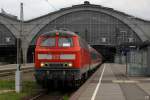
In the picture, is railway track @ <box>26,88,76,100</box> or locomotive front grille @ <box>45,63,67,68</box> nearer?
railway track @ <box>26,88,76,100</box>

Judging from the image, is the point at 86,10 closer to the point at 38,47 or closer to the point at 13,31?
the point at 13,31

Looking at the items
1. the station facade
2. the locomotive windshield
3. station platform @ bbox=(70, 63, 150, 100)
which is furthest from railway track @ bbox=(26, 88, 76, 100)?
the station facade

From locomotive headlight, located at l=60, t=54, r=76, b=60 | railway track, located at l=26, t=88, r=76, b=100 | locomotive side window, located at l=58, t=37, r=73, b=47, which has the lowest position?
railway track, located at l=26, t=88, r=76, b=100

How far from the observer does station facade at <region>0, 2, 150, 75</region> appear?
132625 millimetres

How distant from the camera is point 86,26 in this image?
436 feet

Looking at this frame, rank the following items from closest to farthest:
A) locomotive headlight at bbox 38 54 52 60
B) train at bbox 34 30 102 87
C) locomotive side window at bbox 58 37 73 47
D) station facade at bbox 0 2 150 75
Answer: train at bbox 34 30 102 87 < locomotive headlight at bbox 38 54 52 60 < locomotive side window at bbox 58 37 73 47 < station facade at bbox 0 2 150 75

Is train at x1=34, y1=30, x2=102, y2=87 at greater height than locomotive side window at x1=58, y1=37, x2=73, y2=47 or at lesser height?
lesser

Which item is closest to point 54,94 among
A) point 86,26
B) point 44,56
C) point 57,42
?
point 44,56

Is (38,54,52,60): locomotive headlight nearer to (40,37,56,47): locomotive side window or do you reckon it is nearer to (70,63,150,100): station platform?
(40,37,56,47): locomotive side window

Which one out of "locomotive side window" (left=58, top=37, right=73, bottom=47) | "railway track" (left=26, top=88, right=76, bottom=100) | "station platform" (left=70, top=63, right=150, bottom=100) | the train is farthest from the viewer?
"locomotive side window" (left=58, top=37, right=73, bottom=47)

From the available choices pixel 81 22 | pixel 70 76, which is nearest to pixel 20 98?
pixel 70 76

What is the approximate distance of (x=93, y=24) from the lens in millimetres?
135000

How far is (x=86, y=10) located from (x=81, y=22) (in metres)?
5.14

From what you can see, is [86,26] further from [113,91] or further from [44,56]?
[113,91]
